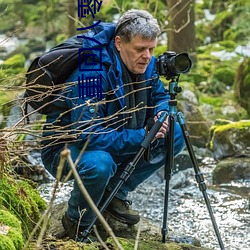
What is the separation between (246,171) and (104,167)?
339cm

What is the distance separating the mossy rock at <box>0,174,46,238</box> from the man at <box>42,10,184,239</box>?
0.90 feet

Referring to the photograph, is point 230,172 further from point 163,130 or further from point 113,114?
point 113,114

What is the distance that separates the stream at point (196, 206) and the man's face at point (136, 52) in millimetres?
1349

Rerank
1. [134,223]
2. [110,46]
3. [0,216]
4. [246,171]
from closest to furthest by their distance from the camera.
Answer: [0,216], [110,46], [134,223], [246,171]

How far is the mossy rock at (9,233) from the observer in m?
2.44

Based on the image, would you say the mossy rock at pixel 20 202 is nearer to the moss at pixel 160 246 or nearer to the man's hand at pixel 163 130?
the moss at pixel 160 246

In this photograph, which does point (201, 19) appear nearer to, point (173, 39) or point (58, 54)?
point (173, 39)

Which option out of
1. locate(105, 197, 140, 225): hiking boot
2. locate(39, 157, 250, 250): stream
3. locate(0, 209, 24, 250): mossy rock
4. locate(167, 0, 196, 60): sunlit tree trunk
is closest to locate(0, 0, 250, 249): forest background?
locate(167, 0, 196, 60): sunlit tree trunk

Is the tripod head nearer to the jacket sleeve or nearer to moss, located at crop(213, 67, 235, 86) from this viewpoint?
the jacket sleeve

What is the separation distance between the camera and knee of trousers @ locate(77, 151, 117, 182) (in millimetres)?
3406

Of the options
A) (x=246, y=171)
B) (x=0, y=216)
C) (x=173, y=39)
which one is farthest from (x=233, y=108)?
(x=0, y=216)

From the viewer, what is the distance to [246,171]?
6512 millimetres

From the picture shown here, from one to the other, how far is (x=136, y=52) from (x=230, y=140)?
378 cm

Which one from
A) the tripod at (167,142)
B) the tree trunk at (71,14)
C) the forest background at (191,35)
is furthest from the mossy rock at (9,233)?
the tree trunk at (71,14)
